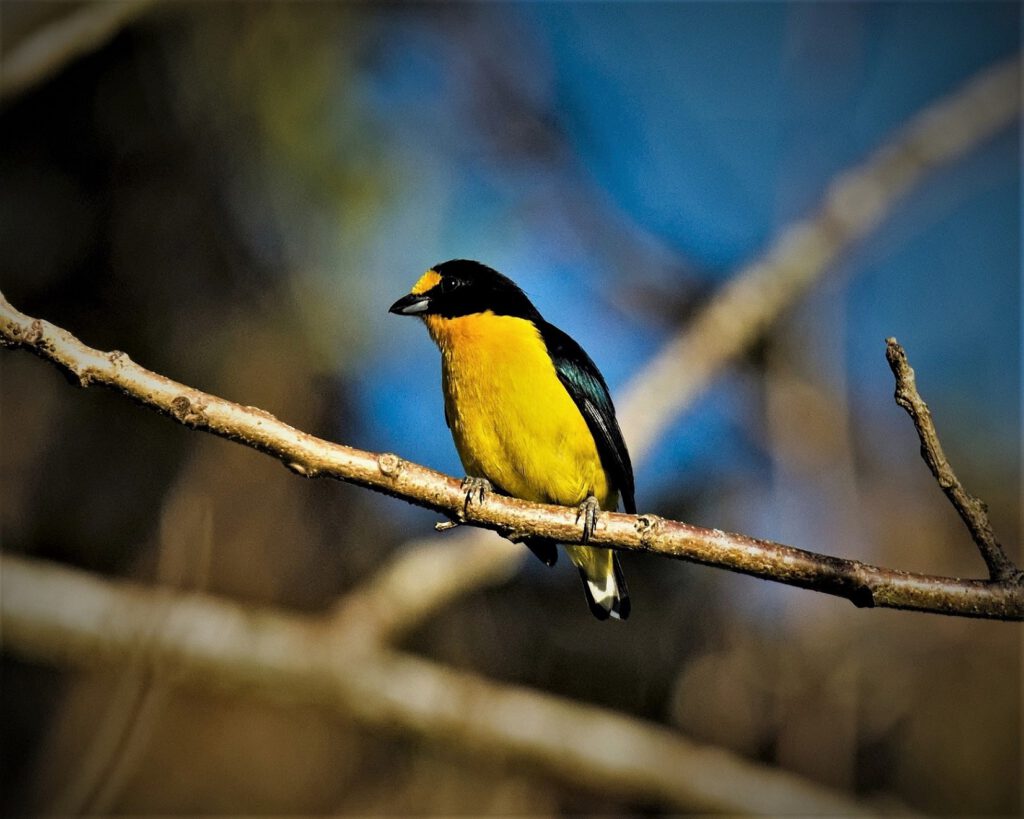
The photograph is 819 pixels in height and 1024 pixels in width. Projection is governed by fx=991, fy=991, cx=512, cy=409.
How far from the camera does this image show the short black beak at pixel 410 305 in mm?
4309

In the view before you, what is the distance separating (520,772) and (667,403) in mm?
2457

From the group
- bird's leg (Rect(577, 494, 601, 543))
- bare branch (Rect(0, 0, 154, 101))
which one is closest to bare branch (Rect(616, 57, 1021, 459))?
bird's leg (Rect(577, 494, 601, 543))

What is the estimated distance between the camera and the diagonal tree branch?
2.39 metres

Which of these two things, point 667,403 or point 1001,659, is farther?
point 1001,659

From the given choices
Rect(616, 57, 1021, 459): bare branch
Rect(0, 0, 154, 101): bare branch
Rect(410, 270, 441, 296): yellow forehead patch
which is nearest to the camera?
Rect(410, 270, 441, 296): yellow forehead patch

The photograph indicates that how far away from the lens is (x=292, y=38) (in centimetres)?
725

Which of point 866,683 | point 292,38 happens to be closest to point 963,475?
point 866,683

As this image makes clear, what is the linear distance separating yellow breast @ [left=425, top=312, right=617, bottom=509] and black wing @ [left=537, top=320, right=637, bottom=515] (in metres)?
0.04

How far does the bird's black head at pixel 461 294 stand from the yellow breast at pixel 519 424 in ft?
0.82

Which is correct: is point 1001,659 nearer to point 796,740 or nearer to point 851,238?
point 796,740

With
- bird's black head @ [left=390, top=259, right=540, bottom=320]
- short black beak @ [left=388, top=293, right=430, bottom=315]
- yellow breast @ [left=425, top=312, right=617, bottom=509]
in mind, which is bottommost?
yellow breast @ [left=425, top=312, right=617, bottom=509]

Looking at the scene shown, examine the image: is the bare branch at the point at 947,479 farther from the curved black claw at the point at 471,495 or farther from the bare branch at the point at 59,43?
the bare branch at the point at 59,43

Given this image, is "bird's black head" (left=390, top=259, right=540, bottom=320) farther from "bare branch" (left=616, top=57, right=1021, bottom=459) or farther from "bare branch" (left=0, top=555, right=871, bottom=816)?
"bare branch" (left=0, top=555, right=871, bottom=816)

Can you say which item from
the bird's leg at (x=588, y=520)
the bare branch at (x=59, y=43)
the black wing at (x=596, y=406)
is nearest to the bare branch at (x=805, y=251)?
the black wing at (x=596, y=406)
